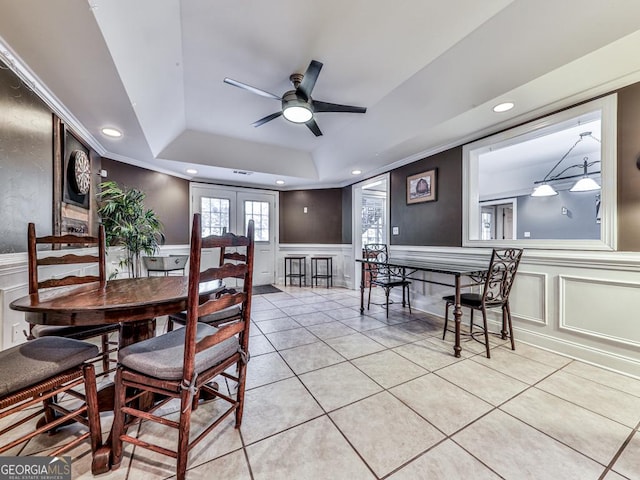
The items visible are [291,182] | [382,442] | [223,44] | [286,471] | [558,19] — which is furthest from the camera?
[291,182]

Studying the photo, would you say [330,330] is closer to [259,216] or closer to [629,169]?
[629,169]

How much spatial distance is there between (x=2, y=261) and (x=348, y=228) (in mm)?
4747

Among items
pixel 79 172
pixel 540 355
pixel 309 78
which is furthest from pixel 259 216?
pixel 540 355

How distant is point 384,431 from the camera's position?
4.68 ft

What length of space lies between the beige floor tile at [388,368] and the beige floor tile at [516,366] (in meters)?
0.63

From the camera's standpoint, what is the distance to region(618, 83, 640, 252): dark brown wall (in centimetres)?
198

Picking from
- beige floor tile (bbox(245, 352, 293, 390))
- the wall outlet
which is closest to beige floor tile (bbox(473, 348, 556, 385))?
beige floor tile (bbox(245, 352, 293, 390))

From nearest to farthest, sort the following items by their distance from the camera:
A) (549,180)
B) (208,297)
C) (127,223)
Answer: (208,297), (127,223), (549,180)

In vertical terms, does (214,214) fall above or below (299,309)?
above

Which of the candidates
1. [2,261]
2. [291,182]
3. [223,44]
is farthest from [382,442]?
[291,182]

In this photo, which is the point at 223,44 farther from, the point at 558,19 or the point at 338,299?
the point at 338,299

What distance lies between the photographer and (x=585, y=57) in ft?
5.81

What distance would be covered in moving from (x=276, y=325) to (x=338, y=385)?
1462 millimetres

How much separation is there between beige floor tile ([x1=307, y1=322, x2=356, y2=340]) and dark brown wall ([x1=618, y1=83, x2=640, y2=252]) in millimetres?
2476
